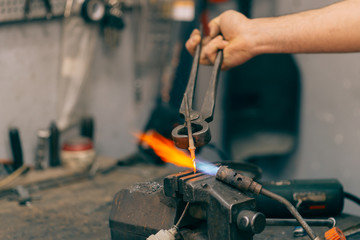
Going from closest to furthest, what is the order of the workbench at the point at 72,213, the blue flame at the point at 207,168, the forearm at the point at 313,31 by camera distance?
the blue flame at the point at 207,168, the forearm at the point at 313,31, the workbench at the point at 72,213

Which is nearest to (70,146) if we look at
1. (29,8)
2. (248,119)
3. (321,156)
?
(29,8)

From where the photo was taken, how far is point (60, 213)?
4.33 feet

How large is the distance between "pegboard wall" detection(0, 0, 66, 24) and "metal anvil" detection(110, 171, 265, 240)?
941mm

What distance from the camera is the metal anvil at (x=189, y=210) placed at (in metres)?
0.83

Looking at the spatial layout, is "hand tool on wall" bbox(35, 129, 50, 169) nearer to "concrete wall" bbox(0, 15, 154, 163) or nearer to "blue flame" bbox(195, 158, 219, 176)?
"concrete wall" bbox(0, 15, 154, 163)

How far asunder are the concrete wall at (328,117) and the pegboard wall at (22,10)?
3.09 feet

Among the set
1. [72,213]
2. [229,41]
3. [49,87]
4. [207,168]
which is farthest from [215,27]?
[49,87]

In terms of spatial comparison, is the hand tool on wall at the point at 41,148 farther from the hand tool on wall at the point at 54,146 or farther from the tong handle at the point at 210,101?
the tong handle at the point at 210,101

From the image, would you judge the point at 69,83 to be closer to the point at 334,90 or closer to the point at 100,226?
the point at 100,226

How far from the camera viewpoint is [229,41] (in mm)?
1354

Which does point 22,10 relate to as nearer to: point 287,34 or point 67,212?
point 67,212

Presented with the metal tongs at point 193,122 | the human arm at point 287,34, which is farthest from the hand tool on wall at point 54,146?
the metal tongs at point 193,122

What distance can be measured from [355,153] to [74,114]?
1172 millimetres

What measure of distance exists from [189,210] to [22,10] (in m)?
1.11
